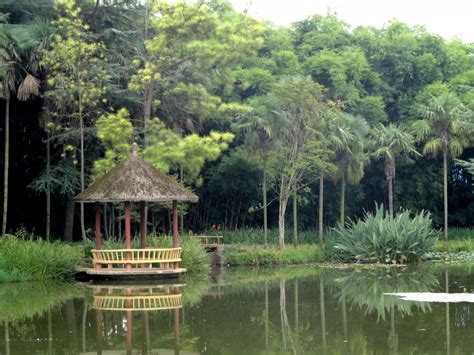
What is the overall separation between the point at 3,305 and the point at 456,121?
78.1 ft

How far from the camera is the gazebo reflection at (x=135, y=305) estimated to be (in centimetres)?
1284

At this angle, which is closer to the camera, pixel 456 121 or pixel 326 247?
pixel 326 247

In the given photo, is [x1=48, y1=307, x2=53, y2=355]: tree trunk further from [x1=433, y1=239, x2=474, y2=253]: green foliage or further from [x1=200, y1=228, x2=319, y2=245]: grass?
[x1=433, y1=239, x2=474, y2=253]: green foliage

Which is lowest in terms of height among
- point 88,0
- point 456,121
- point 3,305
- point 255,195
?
point 3,305

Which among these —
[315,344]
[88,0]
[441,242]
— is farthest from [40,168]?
[315,344]

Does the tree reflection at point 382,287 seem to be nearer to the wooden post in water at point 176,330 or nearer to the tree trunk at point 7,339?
the wooden post in water at point 176,330

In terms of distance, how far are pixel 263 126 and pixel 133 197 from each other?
8.84 metres

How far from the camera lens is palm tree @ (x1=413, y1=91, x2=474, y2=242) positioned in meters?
35.9

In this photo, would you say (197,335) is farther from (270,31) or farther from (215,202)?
(270,31)

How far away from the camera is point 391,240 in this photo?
2961 cm

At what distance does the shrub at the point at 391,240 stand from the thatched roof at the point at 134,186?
807cm

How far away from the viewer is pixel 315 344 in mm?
12922

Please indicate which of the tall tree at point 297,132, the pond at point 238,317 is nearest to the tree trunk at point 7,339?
the pond at point 238,317

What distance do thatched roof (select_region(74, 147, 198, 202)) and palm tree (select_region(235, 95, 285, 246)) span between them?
7213 mm
